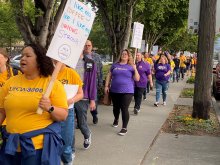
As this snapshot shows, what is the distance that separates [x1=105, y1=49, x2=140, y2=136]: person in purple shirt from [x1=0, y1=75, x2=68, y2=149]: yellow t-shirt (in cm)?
448

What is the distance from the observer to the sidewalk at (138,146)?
630 centimetres

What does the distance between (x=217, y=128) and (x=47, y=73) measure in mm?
5993

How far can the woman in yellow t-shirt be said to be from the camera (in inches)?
138

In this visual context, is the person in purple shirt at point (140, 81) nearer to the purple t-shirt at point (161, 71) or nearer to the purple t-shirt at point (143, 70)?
the purple t-shirt at point (143, 70)

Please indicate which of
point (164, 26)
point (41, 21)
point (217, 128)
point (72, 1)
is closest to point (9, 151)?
point (72, 1)

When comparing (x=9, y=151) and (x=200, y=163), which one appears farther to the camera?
(x=200, y=163)

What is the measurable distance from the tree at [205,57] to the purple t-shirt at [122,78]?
7.28 feet

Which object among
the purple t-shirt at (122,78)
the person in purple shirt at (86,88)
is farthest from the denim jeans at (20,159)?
the purple t-shirt at (122,78)

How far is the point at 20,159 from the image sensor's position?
3.60 m

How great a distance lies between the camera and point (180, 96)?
1577 centimetres

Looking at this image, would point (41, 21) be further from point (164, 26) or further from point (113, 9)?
point (164, 26)

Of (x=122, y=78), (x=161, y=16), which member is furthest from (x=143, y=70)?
(x=161, y=16)

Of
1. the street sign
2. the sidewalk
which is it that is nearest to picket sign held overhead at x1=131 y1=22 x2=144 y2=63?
the street sign

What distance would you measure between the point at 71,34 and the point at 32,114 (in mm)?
958
